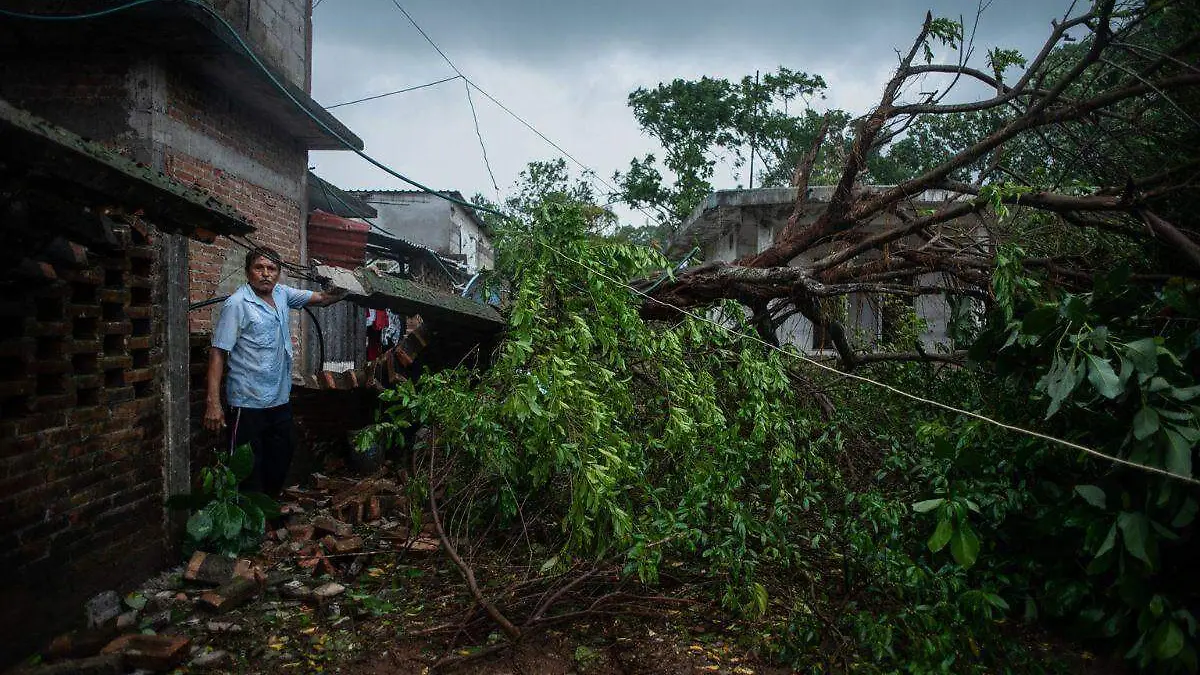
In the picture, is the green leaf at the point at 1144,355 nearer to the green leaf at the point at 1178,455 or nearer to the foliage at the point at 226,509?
the green leaf at the point at 1178,455

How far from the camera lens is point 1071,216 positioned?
4016 mm

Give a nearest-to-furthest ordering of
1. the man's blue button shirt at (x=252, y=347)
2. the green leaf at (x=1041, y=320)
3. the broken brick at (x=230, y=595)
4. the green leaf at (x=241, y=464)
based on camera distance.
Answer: the green leaf at (x=1041, y=320) < the broken brick at (x=230, y=595) < the green leaf at (x=241, y=464) < the man's blue button shirt at (x=252, y=347)

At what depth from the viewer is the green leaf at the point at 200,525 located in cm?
394

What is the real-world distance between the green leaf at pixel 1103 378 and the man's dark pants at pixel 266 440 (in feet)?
14.4

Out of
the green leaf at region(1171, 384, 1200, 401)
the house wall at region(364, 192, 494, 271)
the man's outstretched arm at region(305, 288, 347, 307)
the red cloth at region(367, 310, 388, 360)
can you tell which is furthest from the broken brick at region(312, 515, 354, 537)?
the house wall at region(364, 192, 494, 271)

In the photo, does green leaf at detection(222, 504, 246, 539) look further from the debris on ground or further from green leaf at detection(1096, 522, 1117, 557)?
green leaf at detection(1096, 522, 1117, 557)

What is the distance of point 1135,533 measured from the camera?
2820 mm

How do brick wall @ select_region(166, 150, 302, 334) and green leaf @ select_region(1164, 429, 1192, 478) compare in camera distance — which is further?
brick wall @ select_region(166, 150, 302, 334)

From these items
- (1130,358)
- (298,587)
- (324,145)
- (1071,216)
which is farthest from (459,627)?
(324,145)

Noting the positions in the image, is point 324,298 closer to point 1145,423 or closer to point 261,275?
point 261,275

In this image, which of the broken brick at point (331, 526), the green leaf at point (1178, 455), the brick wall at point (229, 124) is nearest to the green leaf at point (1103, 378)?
the green leaf at point (1178, 455)

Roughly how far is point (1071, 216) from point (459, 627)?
3853 mm

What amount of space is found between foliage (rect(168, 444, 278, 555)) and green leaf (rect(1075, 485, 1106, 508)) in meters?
4.09

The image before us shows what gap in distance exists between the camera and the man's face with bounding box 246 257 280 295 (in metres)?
4.51
